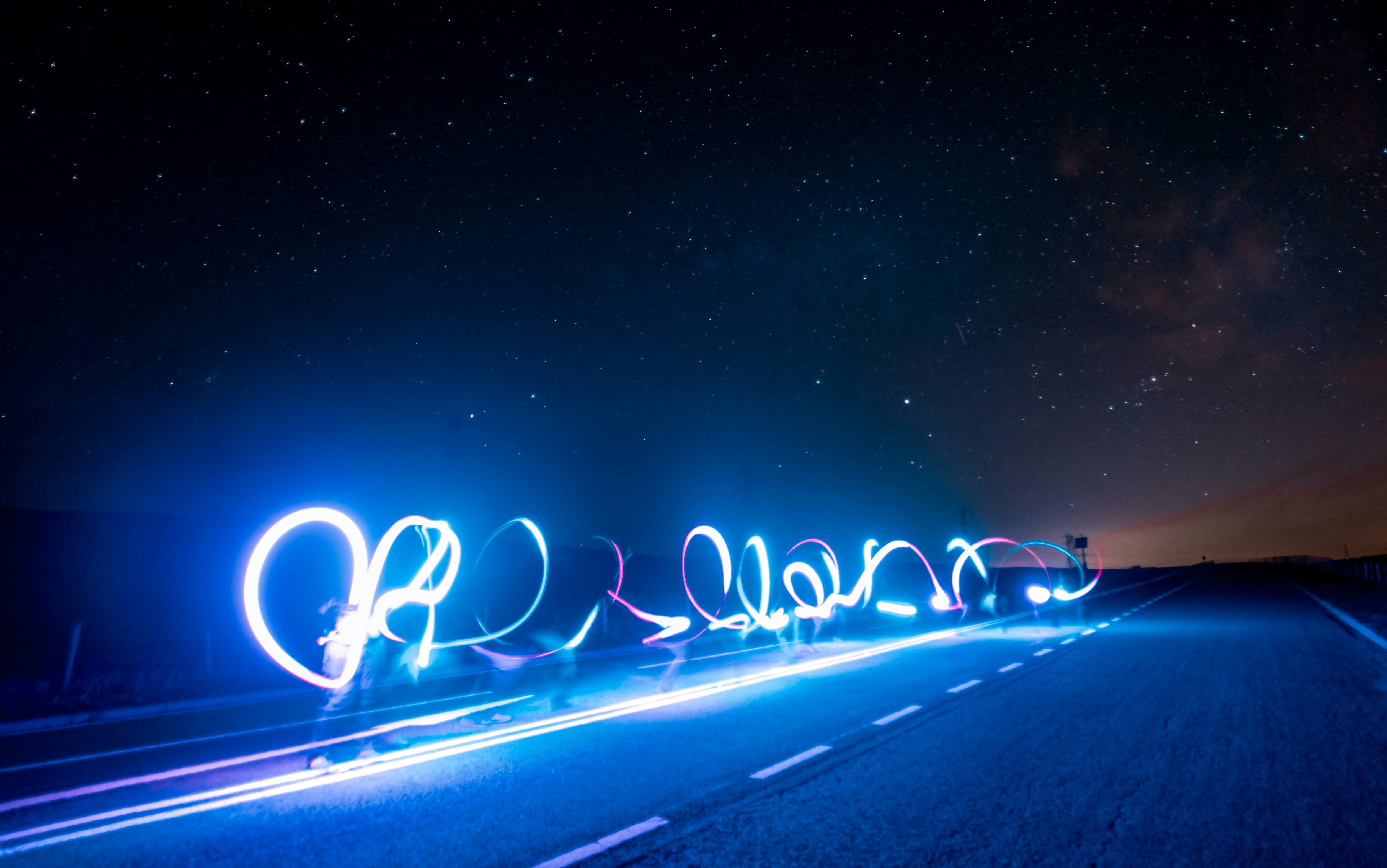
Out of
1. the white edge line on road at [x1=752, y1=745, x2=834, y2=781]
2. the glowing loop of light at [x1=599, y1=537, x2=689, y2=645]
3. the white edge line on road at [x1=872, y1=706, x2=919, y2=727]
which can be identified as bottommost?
the white edge line on road at [x1=872, y1=706, x2=919, y2=727]

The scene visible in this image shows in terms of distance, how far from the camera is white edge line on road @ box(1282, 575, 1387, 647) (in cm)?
1503

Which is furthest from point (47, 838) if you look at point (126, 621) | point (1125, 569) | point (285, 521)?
point (1125, 569)

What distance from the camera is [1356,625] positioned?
62.0 ft

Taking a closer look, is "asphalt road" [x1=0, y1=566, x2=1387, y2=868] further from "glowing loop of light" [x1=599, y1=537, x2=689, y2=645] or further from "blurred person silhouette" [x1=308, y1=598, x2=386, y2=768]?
"glowing loop of light" [x1=599, y1=537, x2=689, y2=645]

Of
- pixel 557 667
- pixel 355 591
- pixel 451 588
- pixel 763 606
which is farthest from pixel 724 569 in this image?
pixel 355 591

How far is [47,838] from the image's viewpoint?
16.0ft

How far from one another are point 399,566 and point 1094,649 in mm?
36243

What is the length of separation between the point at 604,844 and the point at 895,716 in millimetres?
5106

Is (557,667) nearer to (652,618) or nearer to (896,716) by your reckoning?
(652,618)

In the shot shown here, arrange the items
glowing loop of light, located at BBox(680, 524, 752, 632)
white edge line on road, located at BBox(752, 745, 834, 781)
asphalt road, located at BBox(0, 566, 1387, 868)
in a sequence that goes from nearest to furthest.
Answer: asphalt road, located at BBox(0, 566, 1387, 868) < white edge line on road, located at BBox(752, 745, 834, 781) < glowing loop of light, located at BBox(680, 524, 752, 632)

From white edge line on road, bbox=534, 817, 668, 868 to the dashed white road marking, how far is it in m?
3.96

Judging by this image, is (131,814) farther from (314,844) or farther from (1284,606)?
(1284,606)

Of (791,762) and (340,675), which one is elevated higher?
(340,675)

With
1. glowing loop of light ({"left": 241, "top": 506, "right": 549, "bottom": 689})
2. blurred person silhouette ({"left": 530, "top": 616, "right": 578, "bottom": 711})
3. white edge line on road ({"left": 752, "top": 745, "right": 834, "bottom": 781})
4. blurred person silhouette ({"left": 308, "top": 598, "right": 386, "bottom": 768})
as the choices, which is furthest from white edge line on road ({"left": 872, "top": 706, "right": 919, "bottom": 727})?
glowing loop of light ({"left": 241, "top": 506, "right": 549, "bottom": 689})
